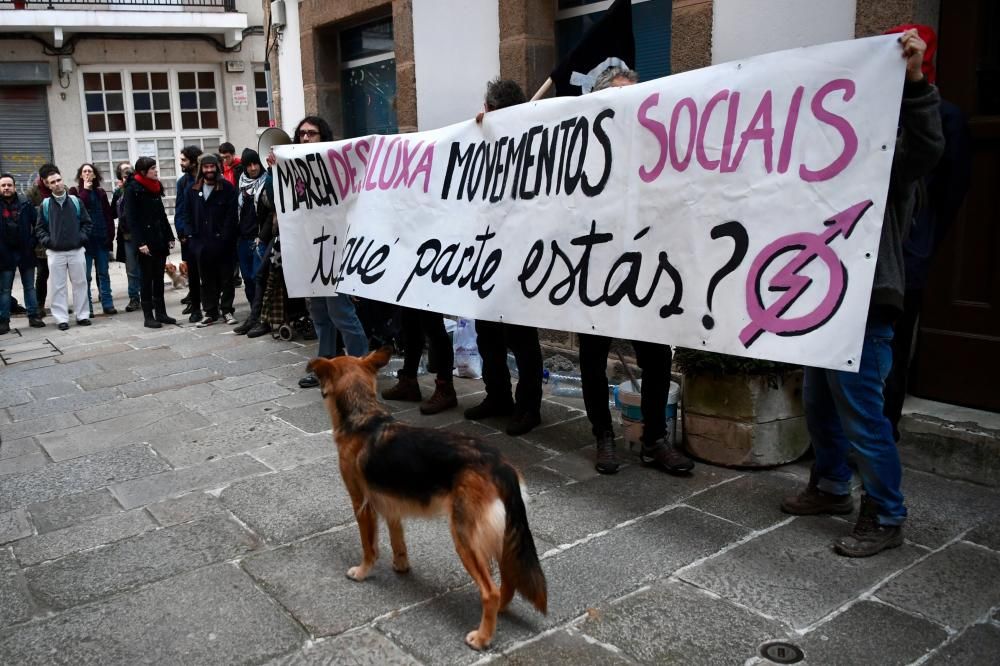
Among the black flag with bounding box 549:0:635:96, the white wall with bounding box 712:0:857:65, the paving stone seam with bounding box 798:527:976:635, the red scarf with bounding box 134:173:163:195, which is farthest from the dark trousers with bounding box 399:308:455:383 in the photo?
the red scarf with bounding box 134:173:163:195

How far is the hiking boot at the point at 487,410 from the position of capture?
19.3 feet

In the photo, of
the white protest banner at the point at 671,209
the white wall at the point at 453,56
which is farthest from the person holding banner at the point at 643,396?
the white wall at the point at 453,56

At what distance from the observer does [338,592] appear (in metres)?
3.50

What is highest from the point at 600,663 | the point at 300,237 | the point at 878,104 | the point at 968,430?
the point at 878,104

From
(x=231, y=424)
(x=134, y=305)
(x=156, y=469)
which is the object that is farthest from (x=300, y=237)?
(x=134, y=305)

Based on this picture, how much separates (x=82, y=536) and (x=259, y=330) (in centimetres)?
515

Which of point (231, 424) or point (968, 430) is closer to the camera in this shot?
point (968, 430)

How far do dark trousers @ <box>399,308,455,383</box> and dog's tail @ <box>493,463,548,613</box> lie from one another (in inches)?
124

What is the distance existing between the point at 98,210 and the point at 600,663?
1046cm

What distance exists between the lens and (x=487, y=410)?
589 centimetres

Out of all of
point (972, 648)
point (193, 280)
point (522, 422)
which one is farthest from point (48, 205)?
point (972, 648)

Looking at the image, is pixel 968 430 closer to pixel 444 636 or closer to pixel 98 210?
pixel 444 636

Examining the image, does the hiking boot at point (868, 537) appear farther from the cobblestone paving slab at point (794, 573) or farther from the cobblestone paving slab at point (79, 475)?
the cobblestone paving slab at point (79, 475)

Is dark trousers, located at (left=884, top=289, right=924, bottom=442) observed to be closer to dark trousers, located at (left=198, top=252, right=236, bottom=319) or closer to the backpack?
dark trousers, located at (left=198, top=252, right=236, bottom=319)
